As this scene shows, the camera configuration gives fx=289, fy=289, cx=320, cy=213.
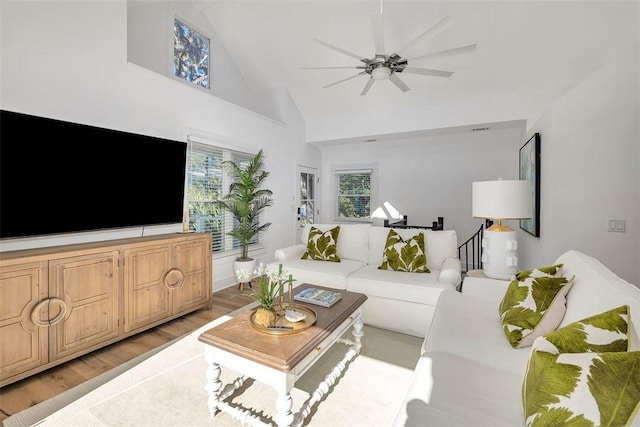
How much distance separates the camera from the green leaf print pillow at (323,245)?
3.64m

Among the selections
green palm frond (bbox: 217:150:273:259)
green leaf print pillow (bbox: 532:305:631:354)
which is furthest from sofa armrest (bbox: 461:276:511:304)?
green palm frond (bbox: 217:150:273:259)

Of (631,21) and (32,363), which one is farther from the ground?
(631,21)

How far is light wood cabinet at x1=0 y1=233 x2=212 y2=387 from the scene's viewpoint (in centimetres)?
195

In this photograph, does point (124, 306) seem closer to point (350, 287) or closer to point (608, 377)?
point (350, 287)

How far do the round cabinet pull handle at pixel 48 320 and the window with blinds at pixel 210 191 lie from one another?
1.65 m

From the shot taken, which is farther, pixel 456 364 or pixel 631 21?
pixel 631 21

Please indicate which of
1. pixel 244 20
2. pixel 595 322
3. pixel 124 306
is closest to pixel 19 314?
pixel 124 306

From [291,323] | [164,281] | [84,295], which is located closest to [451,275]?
[291,323]

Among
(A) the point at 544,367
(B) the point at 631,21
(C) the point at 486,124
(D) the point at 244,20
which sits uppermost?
(D) the point at 244,20

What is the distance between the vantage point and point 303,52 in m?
4.50

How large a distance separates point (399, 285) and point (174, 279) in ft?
7.42

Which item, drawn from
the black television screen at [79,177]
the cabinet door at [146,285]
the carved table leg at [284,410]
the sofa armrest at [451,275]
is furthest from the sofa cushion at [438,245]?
the black television screen at [79,177]

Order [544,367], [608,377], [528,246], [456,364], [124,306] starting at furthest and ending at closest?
1. [528,246]
2. [124,306]
3. [456,364]
4. [544,367]
5. [608,377]

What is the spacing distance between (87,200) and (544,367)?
131 inches
